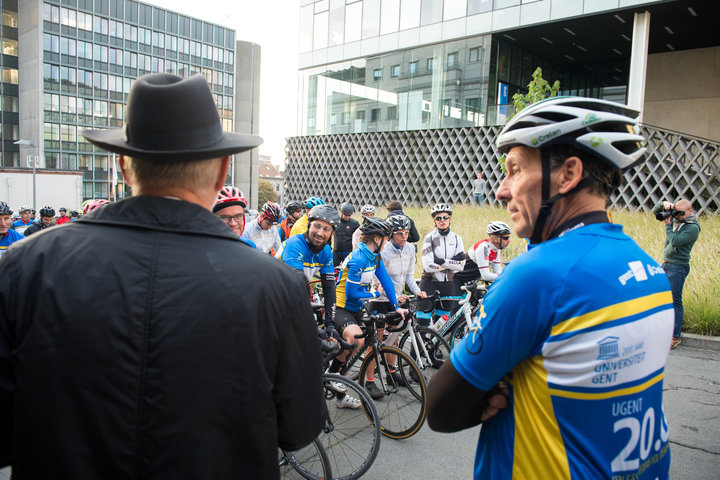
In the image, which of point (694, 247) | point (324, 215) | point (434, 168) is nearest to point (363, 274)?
point (324, 215)

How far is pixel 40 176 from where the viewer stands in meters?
32.3

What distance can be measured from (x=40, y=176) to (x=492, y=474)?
3790cm

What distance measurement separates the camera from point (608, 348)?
1.32 m

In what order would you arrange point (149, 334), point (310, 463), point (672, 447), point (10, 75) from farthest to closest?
point (10, 75)
point (672, 447)
point (310, 463)
point (149, 334)

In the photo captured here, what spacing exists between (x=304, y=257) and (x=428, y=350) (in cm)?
206

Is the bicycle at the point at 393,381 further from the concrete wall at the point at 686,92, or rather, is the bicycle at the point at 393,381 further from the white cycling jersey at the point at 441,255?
the concrete wall at the point at 686,92

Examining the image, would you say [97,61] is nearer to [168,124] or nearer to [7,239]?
[7,239]

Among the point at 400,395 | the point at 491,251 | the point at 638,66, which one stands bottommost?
the point at 400,395

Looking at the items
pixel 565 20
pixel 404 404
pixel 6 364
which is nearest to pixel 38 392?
pixel 6 364

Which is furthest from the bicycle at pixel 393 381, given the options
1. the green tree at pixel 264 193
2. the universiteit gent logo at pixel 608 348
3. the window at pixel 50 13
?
the window at pixel 50 13

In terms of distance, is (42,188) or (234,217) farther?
(42,188)

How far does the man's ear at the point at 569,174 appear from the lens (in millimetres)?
1496

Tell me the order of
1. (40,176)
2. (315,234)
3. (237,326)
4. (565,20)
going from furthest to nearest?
(40,176) → (565,20) → (315,234) → (237,326)

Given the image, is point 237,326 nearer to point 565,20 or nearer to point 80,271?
point 80,271
